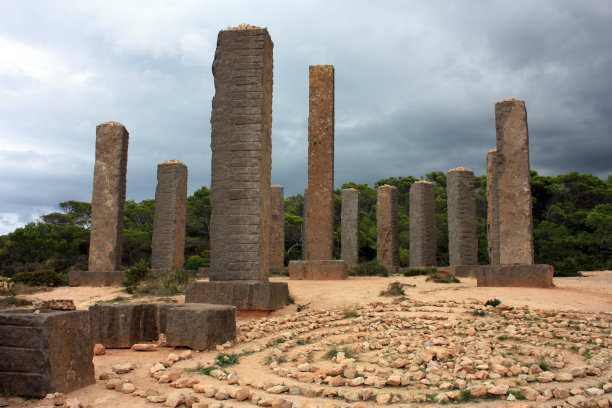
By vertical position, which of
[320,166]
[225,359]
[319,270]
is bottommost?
[225,359]

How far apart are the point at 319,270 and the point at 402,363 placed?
23.7ft

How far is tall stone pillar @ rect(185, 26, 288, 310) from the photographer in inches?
276

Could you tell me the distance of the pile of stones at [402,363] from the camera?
3.17 metres

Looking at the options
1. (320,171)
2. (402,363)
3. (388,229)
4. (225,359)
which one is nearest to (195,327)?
(225,359)

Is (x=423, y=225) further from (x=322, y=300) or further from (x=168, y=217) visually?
(x=322, y=300)

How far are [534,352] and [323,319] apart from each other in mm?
2571

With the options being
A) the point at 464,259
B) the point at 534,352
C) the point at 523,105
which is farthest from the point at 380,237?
the point at 534,352

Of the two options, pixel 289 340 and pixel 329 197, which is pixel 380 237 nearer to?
pixel 329 197

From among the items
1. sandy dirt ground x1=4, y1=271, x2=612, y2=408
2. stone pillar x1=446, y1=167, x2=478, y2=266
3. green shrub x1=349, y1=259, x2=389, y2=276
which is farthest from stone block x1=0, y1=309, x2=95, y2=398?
stone pillar x1=446, y1=167, x2=478, y2=266

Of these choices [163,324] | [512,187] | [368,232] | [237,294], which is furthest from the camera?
[368,232]

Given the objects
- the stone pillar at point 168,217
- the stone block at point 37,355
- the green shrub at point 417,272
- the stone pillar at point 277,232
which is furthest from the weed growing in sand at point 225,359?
the stone pillar at point 277,232

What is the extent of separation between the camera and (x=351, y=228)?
61.1 ft

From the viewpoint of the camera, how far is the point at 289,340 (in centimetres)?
518

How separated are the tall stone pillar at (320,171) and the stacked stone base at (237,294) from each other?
5389mm
